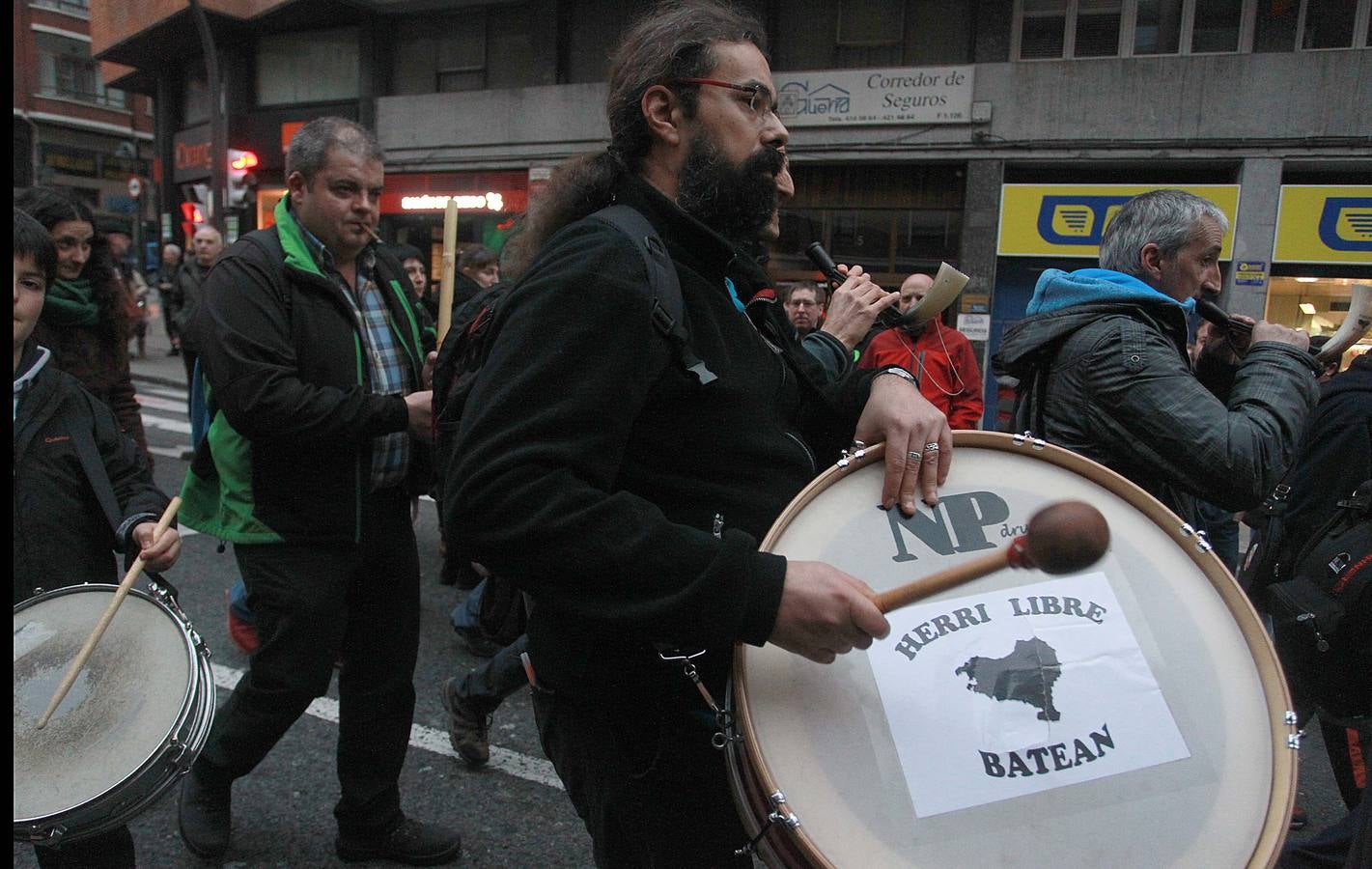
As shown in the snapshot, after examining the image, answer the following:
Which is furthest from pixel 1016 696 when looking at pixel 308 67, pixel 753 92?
pixel 308 67

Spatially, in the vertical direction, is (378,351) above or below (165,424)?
above

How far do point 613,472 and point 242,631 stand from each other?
11.3 feet

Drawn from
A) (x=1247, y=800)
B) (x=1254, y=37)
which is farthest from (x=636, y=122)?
(x=1254, y=37)

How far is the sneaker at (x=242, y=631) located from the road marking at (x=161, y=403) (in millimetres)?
8335

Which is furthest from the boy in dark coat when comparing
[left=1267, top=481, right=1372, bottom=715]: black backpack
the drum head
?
[left=1267, top=481, right=1372, bottom=715]: black backpack

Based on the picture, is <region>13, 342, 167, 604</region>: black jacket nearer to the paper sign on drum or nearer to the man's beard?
the man's beard

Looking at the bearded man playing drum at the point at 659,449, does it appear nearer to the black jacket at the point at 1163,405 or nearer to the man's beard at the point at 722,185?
the man's beard at the point at 722,185

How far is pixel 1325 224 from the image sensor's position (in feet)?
37.9

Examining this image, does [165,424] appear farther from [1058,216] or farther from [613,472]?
[1058,216]

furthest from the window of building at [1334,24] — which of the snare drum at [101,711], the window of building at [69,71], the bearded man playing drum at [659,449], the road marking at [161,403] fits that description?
the window of building at [69,71]

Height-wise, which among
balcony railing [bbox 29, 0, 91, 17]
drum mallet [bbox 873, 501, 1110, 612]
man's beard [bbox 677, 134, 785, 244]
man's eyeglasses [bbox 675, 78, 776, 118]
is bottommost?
drum mallet [bbox 873, 501, 1110, 612]

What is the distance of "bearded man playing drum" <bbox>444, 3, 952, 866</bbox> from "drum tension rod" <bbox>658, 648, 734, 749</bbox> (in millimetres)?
→ 12

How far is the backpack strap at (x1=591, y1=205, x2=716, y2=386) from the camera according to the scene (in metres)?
1.32

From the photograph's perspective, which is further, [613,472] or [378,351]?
[378,351]
